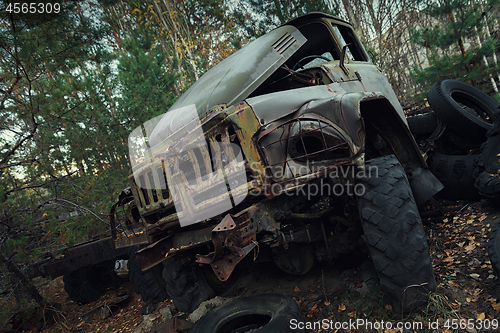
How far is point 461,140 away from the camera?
14.2 ft

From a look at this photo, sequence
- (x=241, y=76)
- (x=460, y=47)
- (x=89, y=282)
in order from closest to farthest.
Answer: (x=241, y=76), (x=89, y=282), (x=460, y=47)

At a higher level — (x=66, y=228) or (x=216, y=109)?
(x=216, y=109)

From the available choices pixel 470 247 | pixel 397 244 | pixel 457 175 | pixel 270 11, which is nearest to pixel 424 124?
pixel 457 175

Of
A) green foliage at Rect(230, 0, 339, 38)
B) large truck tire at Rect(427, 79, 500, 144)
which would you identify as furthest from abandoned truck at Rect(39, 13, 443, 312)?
green foliage at Rect(230, 0, 339, 38)

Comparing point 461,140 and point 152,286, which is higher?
point 461,140

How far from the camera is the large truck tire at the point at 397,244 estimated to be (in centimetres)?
213

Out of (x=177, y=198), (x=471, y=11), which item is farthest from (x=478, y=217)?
(x=471, y=11)

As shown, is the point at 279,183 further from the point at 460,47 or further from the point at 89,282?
the point at 460,47

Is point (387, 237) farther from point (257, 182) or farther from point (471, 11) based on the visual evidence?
point (471, 11)

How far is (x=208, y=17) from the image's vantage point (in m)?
15.2

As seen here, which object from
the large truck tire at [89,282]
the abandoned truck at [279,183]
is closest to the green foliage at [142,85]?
the large truck tire at [89,282]

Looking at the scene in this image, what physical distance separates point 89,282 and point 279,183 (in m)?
5.07

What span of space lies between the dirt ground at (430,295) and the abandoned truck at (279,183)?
0.19 m

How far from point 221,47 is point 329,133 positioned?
47.1 ft
